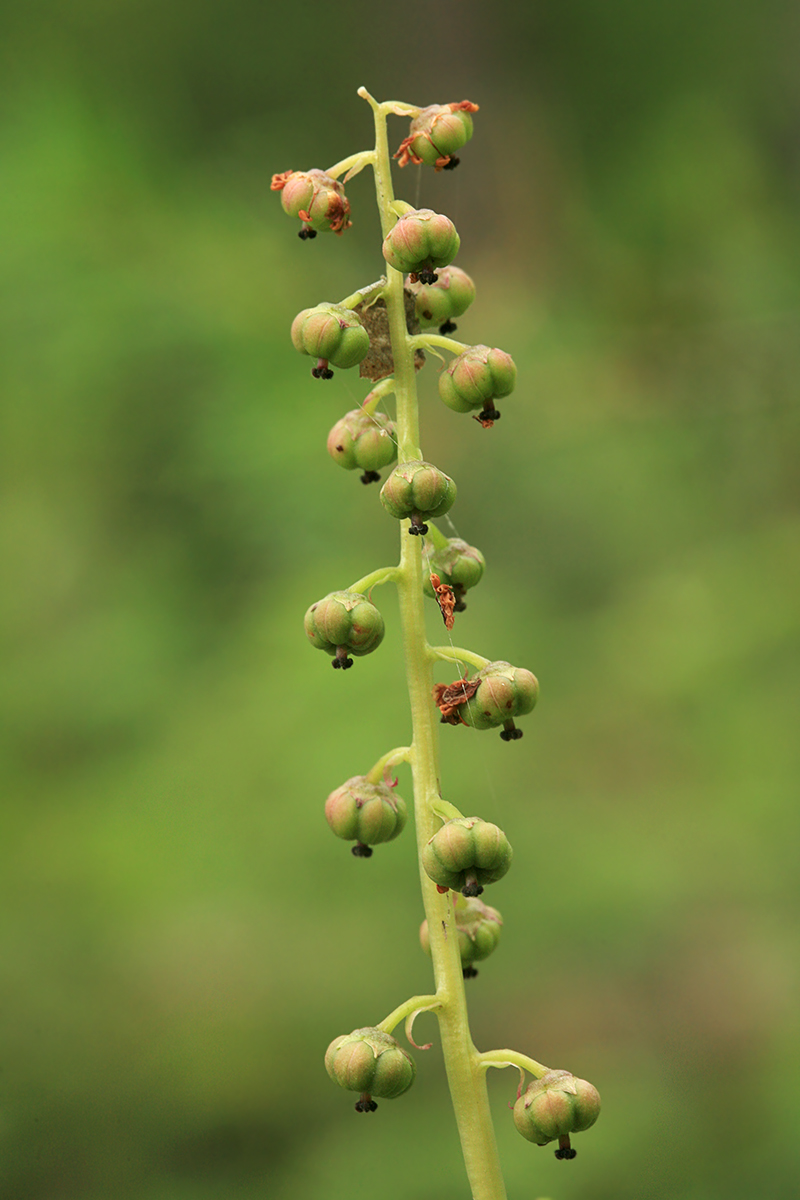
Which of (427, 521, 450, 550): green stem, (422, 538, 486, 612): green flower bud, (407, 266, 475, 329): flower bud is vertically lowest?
(422, 538, 486, 612): green flower bud

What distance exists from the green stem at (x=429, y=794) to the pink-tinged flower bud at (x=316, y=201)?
54 millimetres

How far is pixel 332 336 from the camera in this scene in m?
1.39

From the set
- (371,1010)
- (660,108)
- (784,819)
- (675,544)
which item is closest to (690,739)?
(784,819)

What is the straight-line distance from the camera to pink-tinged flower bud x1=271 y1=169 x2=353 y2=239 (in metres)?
1.46

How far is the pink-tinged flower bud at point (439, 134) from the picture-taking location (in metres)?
1.44

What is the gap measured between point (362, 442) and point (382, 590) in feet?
9.93

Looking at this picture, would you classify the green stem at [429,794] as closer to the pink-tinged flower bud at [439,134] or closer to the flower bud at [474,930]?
the pink-tinged flower bud at [439,134]

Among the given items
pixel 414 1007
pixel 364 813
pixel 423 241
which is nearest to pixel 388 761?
pixel 364 813

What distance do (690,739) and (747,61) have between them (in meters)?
3.95

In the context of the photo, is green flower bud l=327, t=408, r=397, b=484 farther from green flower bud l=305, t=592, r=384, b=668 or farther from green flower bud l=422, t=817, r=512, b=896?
green flower bud l=422, t=817, r=512, b=896

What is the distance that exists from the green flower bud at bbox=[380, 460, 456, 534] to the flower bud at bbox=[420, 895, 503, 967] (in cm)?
49

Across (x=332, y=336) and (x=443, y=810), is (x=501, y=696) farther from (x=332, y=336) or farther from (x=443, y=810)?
(x=332, y=336)

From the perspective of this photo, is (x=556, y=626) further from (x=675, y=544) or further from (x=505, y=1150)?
(x=505, y=1150)

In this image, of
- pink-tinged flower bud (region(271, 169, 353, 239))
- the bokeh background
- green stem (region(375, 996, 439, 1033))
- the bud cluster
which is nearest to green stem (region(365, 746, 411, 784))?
the bud cluster
